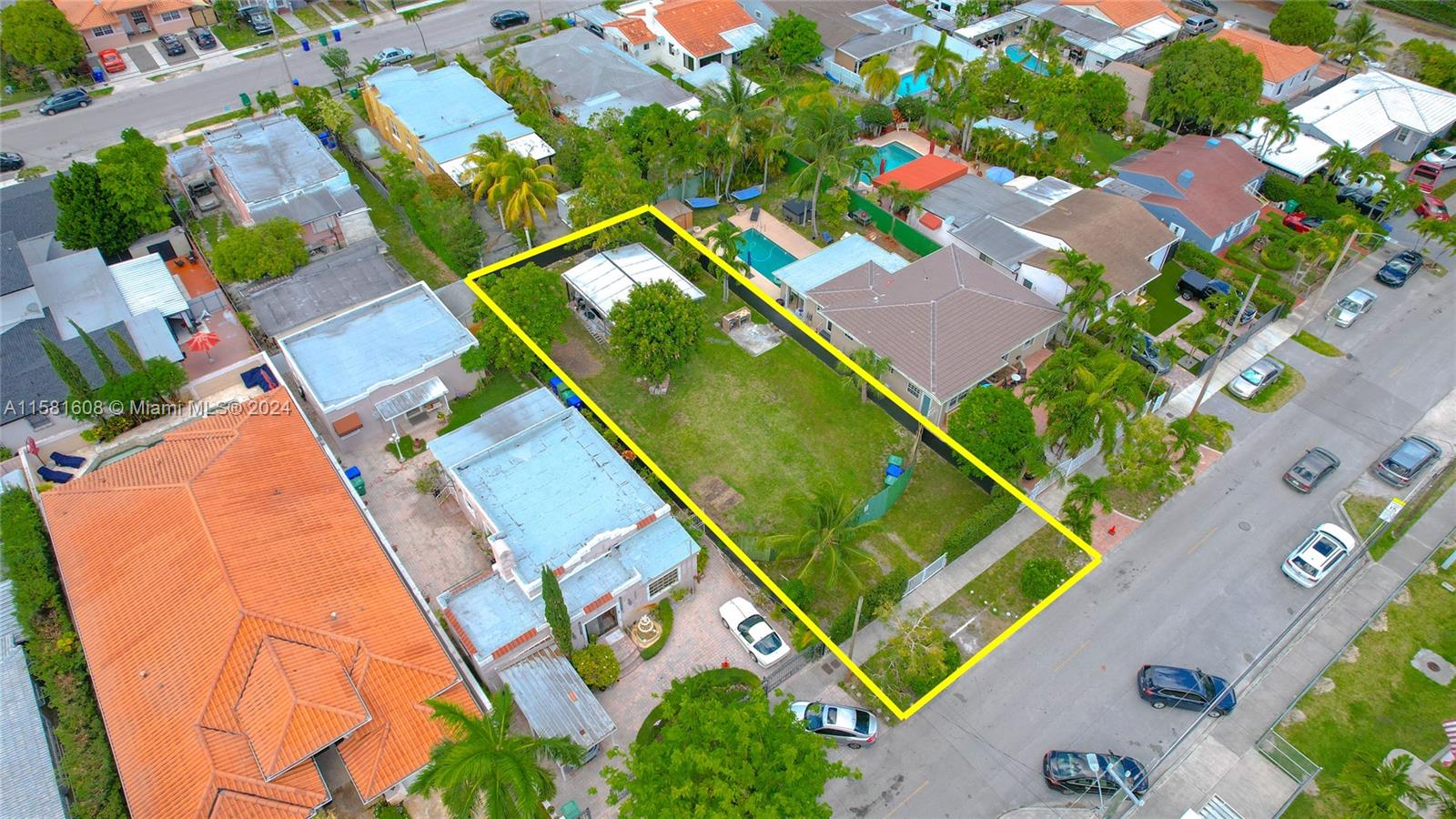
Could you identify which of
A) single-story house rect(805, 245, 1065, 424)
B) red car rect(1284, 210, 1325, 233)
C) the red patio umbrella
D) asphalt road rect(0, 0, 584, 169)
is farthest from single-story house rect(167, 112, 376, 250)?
red car rect(1284, 210, 1325, 233)

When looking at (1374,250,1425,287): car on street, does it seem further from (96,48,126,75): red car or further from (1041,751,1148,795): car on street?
(96,48,126,75): red car

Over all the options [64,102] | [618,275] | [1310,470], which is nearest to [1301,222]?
[1310,470]

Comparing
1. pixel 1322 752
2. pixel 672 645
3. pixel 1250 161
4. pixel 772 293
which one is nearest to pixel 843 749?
pixel 672 645

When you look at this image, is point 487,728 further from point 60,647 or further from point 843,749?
point 60,647

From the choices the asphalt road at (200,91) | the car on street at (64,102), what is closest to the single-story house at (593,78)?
the asphalt road at (200,91)

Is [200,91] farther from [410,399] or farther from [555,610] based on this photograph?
[555,610]

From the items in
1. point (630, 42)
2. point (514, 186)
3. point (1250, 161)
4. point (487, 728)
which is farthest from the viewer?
point (630, 42)

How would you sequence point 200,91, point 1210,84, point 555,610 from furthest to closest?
point 200,91 < point 1210,84 < point 555,610
